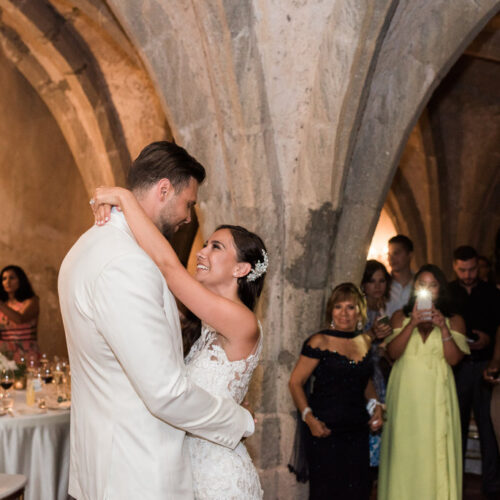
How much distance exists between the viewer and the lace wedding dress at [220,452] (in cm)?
228

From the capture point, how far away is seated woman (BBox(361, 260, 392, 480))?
452cm

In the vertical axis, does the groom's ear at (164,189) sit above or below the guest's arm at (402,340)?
above

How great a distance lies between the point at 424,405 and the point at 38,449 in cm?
227

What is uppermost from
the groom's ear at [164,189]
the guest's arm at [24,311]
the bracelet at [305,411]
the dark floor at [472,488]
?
the groom's ear at [164,189]

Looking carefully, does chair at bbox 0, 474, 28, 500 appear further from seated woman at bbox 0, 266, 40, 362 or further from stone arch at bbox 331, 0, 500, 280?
seated woman at bbox 0, 266, 40, 362

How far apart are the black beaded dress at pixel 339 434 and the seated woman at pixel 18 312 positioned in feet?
9.71

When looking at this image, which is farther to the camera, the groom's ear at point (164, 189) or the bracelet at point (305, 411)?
the bracelet at point (305, 411)

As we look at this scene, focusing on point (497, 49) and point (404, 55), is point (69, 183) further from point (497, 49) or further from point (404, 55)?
point (404, 55)

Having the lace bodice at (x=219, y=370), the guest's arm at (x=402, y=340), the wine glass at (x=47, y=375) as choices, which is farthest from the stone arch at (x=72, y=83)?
the lace bodice at (x=219, y=370)

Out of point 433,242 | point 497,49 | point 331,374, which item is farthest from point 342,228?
point 433,242

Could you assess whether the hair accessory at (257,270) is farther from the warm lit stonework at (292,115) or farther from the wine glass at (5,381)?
the wine glass at (5,381)

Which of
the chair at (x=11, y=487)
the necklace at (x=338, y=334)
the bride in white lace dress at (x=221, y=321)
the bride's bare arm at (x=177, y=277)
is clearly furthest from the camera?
the necklace at (x=338, y=334)

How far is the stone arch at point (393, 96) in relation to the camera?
173 inches

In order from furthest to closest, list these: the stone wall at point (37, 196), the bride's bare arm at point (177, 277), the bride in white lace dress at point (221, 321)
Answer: the stone wall at point (37, 196)
the bride in white lace dress at point (221, 321)
the bride's bare arm at point (177, 277)
